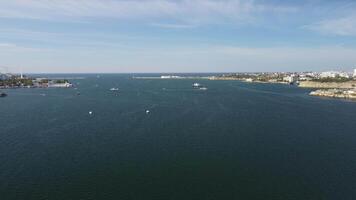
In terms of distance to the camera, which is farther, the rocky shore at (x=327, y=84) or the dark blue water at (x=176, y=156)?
the rocky shore at (x=327, y=84)

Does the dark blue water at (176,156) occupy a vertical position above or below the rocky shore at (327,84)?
below

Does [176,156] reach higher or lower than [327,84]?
lower

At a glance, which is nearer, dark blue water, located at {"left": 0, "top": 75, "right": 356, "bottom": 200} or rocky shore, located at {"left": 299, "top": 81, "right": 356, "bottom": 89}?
dark blue water, located at {"left": 0, "top": 75, "right": 356, "bottom": 200}

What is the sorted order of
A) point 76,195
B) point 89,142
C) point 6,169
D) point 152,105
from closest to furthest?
point 76,195 → point 6,169 → point 89,142 → point 152,105

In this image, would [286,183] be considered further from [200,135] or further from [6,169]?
[6,169]

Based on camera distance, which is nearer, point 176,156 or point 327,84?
point 176,156

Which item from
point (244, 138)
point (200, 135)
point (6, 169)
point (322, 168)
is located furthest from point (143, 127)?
point (322, 168)

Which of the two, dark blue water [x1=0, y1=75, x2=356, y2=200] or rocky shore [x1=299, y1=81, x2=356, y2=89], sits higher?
rocky shore [x1=299, y1=81, x2=356, y2=89]

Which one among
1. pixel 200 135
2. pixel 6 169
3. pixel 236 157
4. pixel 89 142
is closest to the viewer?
pixel 6 169
